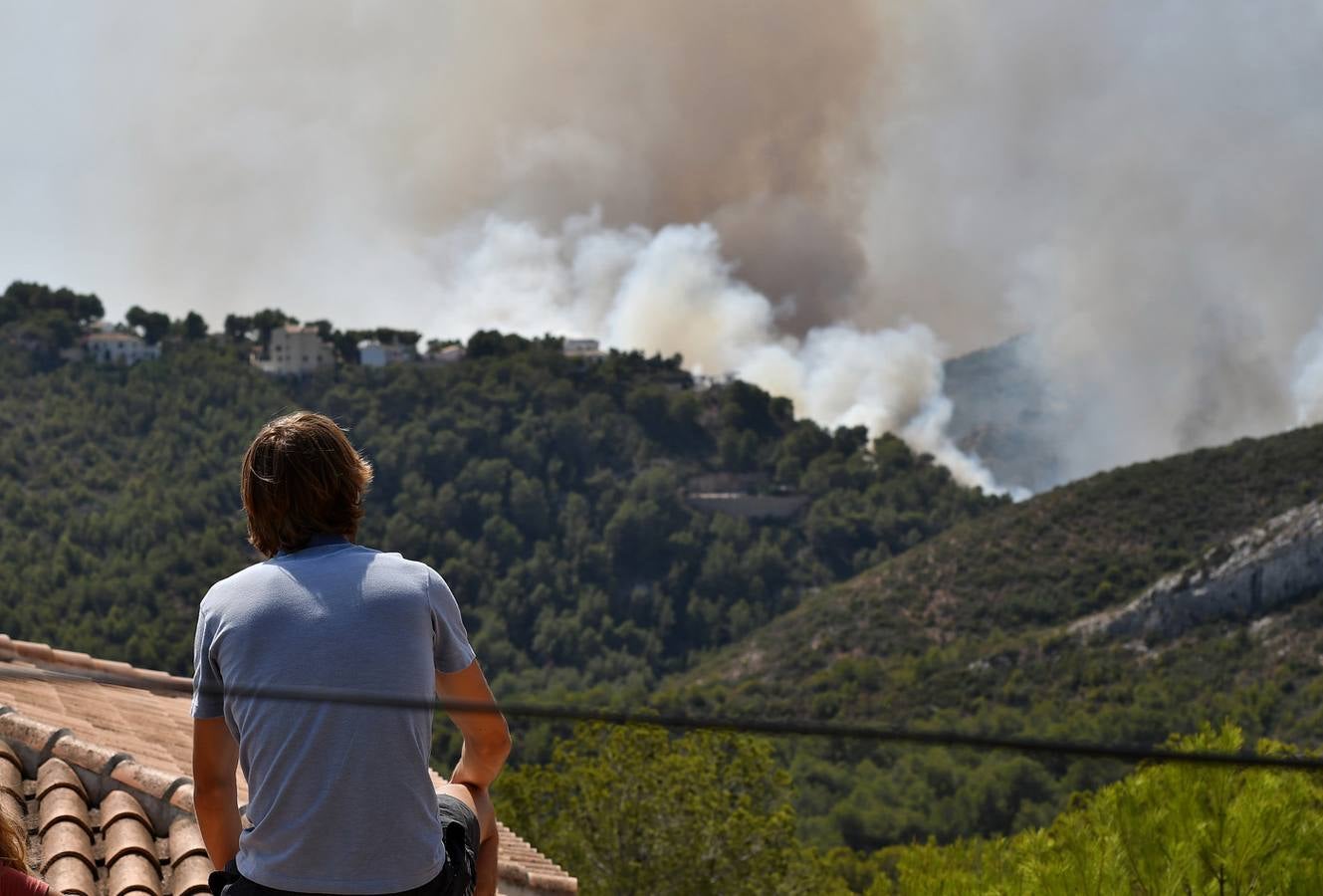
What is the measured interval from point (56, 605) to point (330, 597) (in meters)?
49.3

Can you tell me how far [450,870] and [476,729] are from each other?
9.0 inches

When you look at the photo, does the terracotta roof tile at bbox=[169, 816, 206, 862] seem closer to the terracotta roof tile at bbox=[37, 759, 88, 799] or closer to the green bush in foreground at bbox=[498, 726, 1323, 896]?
the terracotta roof tile at bbox=[37, 759, 88, 799]

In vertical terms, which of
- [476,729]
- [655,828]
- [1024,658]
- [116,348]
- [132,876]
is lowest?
[655,828]

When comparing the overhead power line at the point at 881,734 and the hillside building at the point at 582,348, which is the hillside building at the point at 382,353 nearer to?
the hillside building at the point at 582,348

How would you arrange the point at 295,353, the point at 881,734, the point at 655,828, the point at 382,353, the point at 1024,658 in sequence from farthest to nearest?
1. the point at 382,353
2. the point at 295,353
3. the point at 1024,658
4. the point at 655,828
5. the point at 881,734

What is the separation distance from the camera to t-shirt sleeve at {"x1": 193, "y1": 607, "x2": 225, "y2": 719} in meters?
2.25

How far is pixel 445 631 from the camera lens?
2.31 meters

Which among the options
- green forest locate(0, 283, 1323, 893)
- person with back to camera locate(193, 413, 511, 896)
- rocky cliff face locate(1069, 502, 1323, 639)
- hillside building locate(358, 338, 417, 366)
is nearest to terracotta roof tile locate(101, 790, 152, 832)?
person with back to camera locate(193, 413, 511, 896)

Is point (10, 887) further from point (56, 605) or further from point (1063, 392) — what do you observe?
point (1063, 392)

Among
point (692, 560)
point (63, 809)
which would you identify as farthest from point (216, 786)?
point (692, 560)

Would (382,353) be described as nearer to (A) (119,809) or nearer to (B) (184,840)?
(A) (119,809)

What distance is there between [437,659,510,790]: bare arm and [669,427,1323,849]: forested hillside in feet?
92.9

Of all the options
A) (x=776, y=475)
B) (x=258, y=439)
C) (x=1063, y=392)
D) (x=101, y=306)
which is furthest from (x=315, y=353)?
(x=258, y=439)

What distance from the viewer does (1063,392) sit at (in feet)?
381
